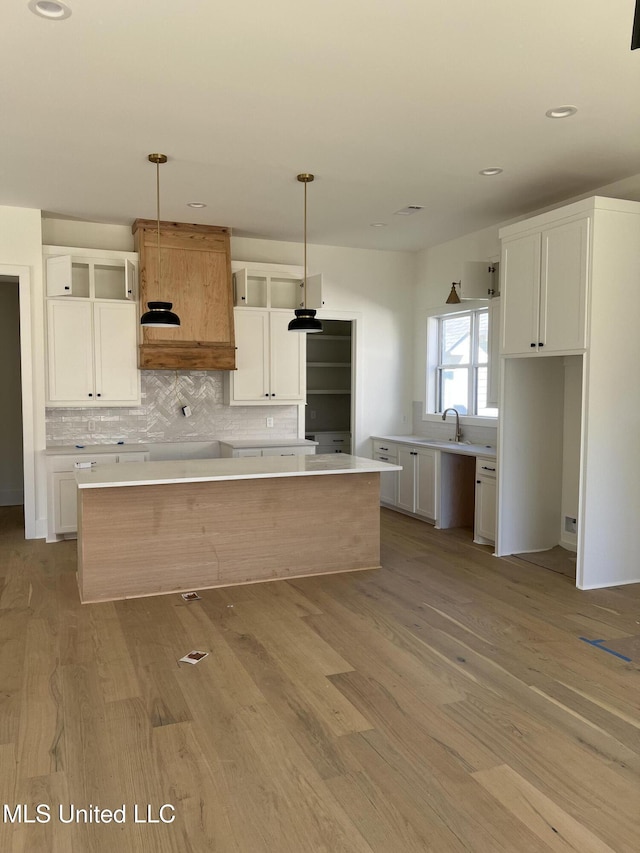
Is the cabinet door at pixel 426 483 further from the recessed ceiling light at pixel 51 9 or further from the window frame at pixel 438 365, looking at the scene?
the recessed ceiling light at pixel 51 9

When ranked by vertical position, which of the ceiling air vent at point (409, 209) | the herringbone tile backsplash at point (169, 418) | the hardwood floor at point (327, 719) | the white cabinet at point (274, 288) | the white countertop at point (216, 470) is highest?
the ceiling air vent at point (409, 209)

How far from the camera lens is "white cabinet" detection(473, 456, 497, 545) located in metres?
5.78

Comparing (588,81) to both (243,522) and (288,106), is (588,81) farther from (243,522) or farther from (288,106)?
(243,522)

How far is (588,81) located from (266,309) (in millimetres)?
3968

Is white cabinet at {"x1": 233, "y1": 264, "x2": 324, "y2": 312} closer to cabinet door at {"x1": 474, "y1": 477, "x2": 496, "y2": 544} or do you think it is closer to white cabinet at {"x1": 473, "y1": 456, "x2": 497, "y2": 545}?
white cabinet at {"x1": 473, "y1": 456, "x2": 497, "y2": 545}

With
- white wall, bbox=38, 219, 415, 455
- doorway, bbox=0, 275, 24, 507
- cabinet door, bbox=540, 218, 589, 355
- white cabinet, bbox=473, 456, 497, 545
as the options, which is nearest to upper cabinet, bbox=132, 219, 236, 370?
white wall, bbox=38, 219, 415, 455

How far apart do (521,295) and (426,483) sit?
224 centimetres

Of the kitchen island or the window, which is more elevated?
the window

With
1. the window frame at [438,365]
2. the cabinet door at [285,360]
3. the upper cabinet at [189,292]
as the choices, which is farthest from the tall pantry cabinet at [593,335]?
the upper cabinet at [189,292]

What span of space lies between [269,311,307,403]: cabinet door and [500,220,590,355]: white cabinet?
7.66 ft

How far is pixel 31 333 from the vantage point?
6.03m

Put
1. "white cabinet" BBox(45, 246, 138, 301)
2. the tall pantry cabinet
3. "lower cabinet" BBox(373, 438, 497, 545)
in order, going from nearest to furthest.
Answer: the tall pantry cabinet, "white cabinet" BBox(45, 246, 138, 301), "lower cabinet" BBox(373, 438, 497, 545)

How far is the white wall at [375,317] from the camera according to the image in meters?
7.55

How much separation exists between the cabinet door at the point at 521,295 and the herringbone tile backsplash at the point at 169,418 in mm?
2816
